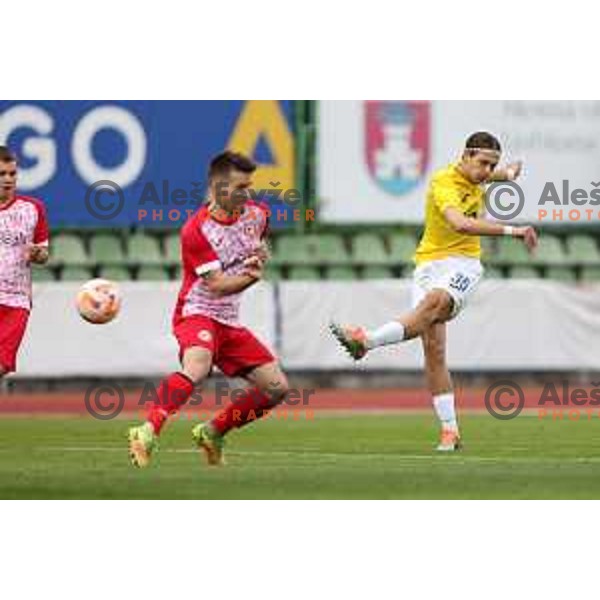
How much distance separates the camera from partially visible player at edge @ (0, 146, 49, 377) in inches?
581

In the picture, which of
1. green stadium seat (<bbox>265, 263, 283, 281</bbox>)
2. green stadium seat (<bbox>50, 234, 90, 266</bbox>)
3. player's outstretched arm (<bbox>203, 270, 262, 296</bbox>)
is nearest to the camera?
player's outstretched arm (<bbox>203, 270, 262, 296</bbox>)

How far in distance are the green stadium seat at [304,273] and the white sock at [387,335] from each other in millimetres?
12235

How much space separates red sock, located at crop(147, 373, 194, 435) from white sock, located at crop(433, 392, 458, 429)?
9.48ft

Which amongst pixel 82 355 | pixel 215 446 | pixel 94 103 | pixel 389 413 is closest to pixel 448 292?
pixel 215 446

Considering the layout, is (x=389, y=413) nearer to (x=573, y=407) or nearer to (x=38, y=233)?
(x=573, y=407)

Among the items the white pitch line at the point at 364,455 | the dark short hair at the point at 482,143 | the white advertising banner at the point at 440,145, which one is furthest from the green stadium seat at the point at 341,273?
the dark short hair at the point at 482,143

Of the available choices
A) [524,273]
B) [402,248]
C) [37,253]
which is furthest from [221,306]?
[524,273]

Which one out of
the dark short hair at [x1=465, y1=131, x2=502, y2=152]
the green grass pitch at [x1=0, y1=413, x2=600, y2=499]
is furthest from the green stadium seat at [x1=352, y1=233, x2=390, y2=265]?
the dark short hair at [x1=465, y1=131, x2=502, y2=152]

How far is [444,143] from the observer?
27406mm

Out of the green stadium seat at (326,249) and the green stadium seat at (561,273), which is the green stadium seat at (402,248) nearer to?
the green stadium seat at (326,249)

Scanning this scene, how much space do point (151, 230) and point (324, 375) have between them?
388 centimetres

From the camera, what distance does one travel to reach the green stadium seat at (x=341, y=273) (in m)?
27.5

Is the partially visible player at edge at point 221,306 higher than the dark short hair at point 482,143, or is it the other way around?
the dark short hair at point 482,143

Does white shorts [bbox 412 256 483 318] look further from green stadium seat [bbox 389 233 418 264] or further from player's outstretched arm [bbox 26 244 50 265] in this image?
green stadium seat [bbox 389 233 418 264]
